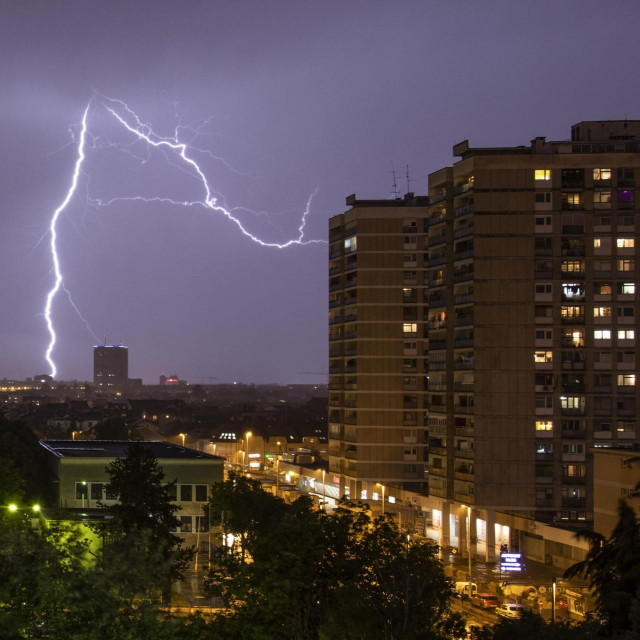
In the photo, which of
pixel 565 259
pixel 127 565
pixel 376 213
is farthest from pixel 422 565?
pixel 376 213

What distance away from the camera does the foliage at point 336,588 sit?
21.0 m

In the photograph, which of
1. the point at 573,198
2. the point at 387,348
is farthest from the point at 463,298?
the point at 387,348

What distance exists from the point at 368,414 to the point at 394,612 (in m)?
43.3

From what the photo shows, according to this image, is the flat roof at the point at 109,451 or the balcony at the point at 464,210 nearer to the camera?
the balcony at the point at 464,210

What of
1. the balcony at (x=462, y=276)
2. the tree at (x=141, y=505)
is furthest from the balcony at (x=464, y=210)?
the tree at (x=141, y=505)

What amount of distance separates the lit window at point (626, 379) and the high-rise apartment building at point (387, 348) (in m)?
16.1

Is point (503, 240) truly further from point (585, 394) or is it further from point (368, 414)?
point (368, 414)

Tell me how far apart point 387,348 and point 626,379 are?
1813cm

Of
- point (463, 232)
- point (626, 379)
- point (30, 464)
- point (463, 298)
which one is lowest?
point (30, 464)

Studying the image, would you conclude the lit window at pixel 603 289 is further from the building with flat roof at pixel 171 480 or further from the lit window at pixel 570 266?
the building with flat roof at pixel 171 480

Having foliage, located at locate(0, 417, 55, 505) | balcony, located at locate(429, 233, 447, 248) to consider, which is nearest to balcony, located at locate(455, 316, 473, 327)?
balcony, located at locate(429, 233, 447, 248)

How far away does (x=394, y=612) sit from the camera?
70.6ft

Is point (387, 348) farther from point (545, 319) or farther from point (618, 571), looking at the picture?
point (618, 571)

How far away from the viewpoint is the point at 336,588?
2236cm
